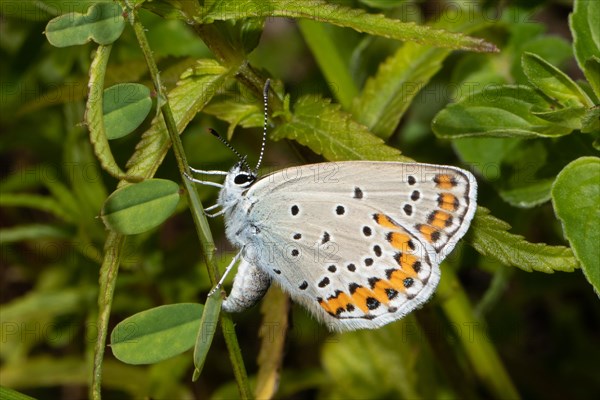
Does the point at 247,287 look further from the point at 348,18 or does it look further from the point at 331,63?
the point at 331,63

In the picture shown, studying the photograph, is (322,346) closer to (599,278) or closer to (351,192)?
(351,192)

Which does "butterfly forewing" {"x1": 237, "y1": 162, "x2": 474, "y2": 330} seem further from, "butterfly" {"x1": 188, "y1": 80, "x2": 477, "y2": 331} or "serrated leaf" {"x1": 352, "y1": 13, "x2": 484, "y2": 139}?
"serrated leaf" {"x1": 352, "y1": 13, "x2": 484, "y2": 139}

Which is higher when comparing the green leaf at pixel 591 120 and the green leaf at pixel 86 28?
the green leaf at pixel 86 28

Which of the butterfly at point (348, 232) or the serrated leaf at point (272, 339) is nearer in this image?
the butterfly at point (348, 232)

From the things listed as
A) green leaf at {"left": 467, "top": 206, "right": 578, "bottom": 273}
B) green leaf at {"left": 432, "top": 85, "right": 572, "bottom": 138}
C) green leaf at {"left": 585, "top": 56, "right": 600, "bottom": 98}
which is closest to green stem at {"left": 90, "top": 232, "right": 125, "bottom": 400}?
green leaf at {"left": 467, "top": 206, "right": 578, "bottom": 273}

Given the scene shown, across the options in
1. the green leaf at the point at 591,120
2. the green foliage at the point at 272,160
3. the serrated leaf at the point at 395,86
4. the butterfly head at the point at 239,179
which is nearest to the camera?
the green foliage at the point at 272,160

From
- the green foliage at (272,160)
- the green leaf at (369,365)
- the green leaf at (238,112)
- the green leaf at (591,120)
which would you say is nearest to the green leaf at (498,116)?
the green foliage at (272,160)

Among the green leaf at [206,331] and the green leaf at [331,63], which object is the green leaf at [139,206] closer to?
Answer: the green leaf at [206,331]

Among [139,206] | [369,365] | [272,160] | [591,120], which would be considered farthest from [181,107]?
[272,160]
